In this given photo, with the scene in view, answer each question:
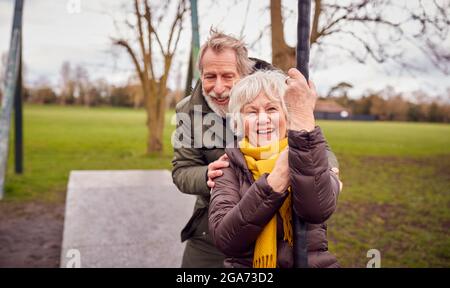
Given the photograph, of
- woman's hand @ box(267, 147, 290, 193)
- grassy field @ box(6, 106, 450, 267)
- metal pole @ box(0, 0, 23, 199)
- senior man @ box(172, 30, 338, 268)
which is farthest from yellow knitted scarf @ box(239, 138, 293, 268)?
metal pole @ box(0, 0, 23, 199)

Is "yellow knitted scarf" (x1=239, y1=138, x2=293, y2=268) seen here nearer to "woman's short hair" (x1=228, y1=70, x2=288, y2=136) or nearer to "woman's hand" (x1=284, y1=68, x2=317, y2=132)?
"woman's short hair" (x1=228, y1=70, x2=288, y2=136)

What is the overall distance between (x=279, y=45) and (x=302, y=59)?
1.26 meters

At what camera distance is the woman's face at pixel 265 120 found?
1465 mm

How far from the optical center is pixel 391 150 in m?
21.3

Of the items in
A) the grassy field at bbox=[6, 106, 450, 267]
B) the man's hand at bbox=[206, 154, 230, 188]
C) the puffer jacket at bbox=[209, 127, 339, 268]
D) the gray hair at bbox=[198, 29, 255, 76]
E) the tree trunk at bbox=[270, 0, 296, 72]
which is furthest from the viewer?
the grassy field at bbox=[6, 106, 450, 267]

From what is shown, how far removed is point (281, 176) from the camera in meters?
1.34

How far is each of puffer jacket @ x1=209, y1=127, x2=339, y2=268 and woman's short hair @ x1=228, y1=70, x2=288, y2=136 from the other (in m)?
0.15

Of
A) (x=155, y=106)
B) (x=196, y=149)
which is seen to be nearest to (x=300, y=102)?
(x=196, y=149)

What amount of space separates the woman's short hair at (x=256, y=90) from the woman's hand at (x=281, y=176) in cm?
19

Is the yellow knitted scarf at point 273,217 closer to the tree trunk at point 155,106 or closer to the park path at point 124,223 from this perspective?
the park path at point 124,223

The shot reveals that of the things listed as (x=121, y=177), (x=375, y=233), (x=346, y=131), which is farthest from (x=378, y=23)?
(x=346, y=131)

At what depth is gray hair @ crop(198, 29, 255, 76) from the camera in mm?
1895

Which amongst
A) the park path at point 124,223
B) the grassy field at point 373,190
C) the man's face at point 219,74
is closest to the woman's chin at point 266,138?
the man's face at point 219,74

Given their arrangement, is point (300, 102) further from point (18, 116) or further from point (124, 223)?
point (18, 116)
